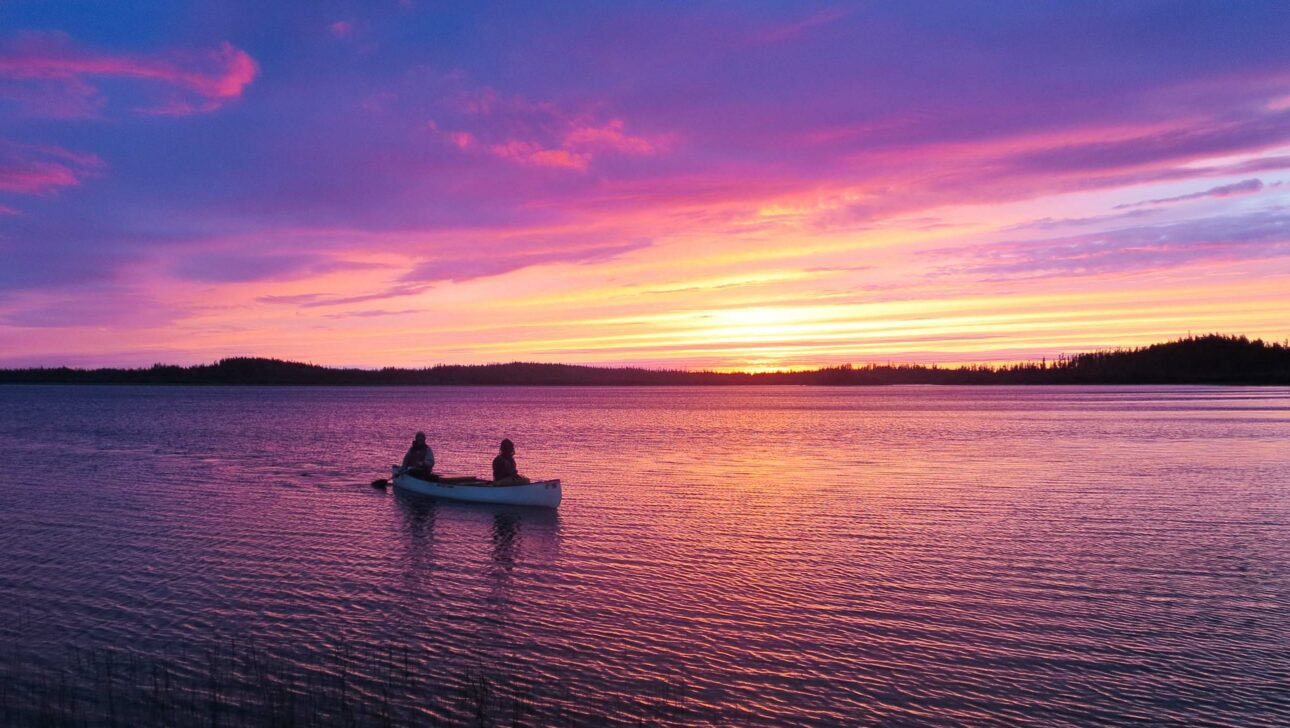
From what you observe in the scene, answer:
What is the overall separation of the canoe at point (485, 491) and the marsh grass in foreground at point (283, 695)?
16.1 m

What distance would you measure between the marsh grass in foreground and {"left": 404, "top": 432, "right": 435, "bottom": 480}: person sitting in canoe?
66.3ft

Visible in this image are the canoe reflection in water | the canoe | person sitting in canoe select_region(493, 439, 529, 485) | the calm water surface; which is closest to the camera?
the calm water surface

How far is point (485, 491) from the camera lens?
101 ft

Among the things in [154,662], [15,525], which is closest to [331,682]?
[154,662]

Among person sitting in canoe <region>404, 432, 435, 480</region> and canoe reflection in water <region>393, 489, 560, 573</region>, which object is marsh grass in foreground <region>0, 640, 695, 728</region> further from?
person sitting in canoe <region>404, 432, 435, 480</region>

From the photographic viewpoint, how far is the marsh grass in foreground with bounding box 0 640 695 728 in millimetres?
10688

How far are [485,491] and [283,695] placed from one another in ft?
64.1

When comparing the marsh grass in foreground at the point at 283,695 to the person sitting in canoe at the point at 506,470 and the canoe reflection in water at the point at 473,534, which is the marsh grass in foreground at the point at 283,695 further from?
the person sitting in canoe at the point at 506,470

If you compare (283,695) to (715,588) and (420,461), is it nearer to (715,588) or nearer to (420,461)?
(715,588)

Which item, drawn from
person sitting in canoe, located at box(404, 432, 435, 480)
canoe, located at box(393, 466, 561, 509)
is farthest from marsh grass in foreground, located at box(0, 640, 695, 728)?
person sitting in canoe, located at box(404, 432, 435, 480)

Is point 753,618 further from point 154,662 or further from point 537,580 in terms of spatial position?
point 154,662

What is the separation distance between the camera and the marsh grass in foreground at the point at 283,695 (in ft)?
35.1

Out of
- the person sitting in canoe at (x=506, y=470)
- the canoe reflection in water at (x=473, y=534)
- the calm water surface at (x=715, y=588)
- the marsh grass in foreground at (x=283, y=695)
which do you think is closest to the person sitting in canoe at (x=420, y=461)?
the canoe reflection in water at (x=473, y=534)

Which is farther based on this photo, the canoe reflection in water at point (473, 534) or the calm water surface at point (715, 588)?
the canoe reflection in water at point (473, 534)
